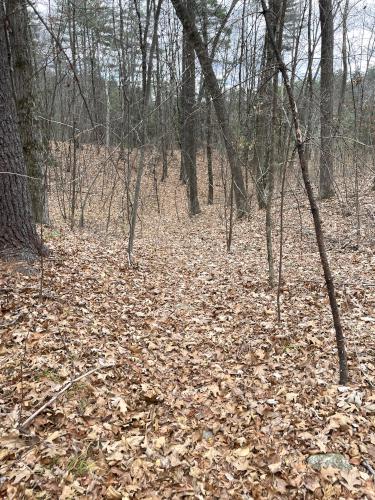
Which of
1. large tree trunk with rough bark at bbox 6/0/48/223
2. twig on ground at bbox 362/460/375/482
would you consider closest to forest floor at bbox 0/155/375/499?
twig on ground at bbox 362/460/375/482

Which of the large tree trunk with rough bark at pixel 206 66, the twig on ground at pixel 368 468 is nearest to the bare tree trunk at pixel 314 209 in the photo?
the twig on ground at pixel 368 468

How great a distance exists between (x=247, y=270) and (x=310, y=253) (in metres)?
1.55

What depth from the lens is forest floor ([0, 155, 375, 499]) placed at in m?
2.69

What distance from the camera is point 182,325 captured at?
16.6 ft

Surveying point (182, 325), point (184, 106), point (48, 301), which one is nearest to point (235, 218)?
point (184, 106)

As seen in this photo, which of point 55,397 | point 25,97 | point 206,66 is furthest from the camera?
point 206,66

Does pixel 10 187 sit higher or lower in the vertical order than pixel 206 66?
lower

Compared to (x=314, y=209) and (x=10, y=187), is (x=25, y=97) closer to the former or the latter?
(x=10, y=187)

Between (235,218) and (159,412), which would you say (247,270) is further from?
(235,218)

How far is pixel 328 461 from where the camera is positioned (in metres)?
2.85

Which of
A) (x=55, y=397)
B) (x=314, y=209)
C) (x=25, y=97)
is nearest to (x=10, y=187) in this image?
(x=55, y=397)

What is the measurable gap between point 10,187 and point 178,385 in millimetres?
3382

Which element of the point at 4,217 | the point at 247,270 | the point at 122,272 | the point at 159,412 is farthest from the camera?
the point at 247,270

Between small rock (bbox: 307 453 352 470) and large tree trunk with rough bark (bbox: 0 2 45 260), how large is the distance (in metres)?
3.92
